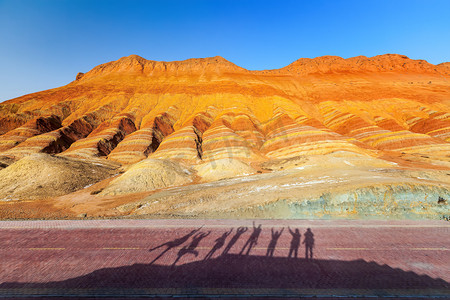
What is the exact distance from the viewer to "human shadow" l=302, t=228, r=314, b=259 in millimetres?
9646

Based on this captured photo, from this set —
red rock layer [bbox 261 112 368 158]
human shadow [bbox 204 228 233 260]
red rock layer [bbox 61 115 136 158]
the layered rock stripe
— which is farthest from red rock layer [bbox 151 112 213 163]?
human shadow [bbox 204 228 233 260]

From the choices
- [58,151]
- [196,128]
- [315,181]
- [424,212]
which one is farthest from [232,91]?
[424,212]

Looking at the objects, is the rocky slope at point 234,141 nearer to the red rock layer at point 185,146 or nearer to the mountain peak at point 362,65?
the red rock layer at point 185,146

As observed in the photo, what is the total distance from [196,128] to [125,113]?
94.5 ft

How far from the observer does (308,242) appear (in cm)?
1080

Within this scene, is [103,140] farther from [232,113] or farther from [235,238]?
[235,238]

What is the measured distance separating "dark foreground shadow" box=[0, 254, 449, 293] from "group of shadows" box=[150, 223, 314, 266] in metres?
0.64

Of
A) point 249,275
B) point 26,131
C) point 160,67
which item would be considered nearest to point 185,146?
point 249,275

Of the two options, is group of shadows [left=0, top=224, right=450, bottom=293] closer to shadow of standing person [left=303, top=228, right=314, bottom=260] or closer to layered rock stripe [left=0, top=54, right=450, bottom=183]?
shadow of standing person [left=303, top=228, right=314, bottom=260]

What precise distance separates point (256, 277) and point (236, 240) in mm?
2989

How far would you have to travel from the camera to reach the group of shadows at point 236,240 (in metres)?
9.74

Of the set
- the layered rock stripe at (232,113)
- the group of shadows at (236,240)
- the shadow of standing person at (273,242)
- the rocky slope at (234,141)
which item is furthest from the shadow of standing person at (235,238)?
the layered rock stripe at (232,113)

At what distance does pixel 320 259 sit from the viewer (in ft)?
30.3

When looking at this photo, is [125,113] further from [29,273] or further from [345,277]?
[345,277]
